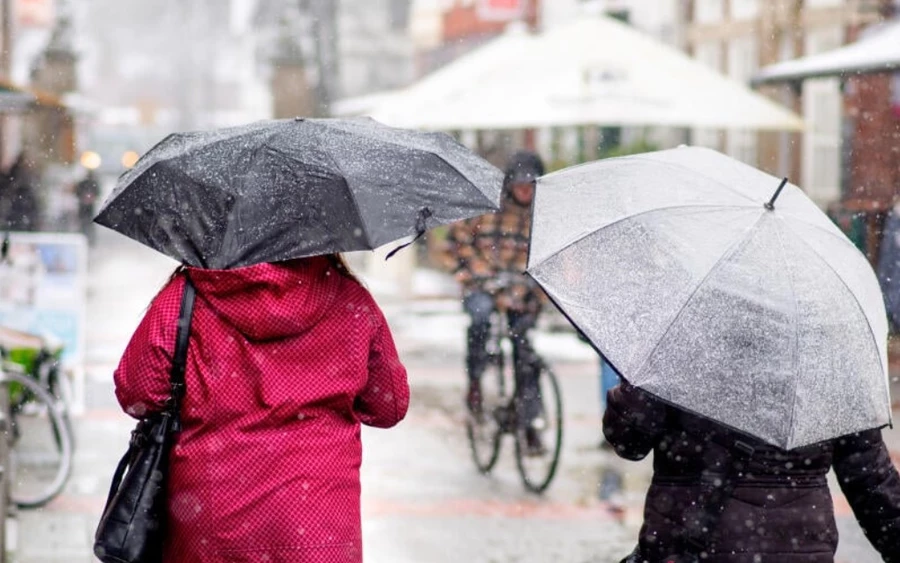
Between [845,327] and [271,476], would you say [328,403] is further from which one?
[845,327]

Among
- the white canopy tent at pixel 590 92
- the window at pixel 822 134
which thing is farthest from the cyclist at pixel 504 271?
the window at pixel 822 134

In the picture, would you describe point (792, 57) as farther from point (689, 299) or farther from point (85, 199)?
point (689, 299)

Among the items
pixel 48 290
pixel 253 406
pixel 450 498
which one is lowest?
pixel 450 498

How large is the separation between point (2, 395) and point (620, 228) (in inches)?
156

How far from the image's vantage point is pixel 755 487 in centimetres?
351

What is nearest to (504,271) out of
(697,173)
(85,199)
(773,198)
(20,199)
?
(697,173)

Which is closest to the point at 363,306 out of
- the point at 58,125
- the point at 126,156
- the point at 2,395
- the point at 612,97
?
the point at 2,395

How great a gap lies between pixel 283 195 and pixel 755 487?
1394 mm

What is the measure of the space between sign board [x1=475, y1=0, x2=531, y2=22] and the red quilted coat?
23325 millimetres

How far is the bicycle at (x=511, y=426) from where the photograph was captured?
8703 mm

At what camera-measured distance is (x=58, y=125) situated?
36.7 meters

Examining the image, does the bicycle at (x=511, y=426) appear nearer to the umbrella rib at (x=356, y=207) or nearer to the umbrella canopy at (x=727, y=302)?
the umbrella canopy at (x=727, y=302)

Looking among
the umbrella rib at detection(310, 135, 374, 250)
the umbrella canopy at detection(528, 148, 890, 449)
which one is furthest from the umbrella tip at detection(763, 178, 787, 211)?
the umbrella rib at detection(310, 135, 374, 250)

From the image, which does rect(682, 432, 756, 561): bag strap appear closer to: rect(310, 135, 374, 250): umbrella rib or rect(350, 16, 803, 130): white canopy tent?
rect(310, 135, 374, 250): umbrella rib
